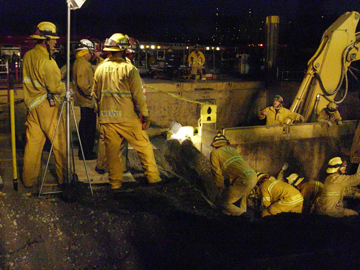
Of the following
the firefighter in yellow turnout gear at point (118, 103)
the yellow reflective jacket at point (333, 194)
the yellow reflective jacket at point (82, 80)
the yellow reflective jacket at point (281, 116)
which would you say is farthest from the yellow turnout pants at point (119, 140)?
the yellow reflective jacket at point (281, 116)

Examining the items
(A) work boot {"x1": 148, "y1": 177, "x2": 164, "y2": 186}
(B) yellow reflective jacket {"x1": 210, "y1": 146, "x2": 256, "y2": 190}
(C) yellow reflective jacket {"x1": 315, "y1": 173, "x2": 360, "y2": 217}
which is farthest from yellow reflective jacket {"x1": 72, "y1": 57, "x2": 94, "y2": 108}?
(C) yellow reflective jacket {"x1": 315, "y1": 173, "x2": 360, "y2": 217}

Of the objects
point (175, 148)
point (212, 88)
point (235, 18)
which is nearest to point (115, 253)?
point (175, 148)

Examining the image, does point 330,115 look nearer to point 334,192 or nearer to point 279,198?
point 334,192

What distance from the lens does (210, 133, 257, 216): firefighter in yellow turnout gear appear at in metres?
6.54

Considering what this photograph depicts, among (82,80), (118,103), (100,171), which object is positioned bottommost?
(100,171)

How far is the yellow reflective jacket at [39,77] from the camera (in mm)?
4926

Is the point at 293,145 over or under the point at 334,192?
over

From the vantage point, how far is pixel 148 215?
439cm

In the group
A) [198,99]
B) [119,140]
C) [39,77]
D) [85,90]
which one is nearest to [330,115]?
[198,99]

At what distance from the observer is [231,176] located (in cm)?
676

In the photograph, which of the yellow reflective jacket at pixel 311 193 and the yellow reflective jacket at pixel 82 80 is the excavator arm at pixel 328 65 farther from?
the yellow reflective jacket at pixel 82 80

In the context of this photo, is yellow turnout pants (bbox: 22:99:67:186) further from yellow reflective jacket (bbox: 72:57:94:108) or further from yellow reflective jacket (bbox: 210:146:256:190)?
yellow reflective jacket (bbox: 210:146:256:190)

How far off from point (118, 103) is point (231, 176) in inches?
102

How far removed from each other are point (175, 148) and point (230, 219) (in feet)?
10.3
